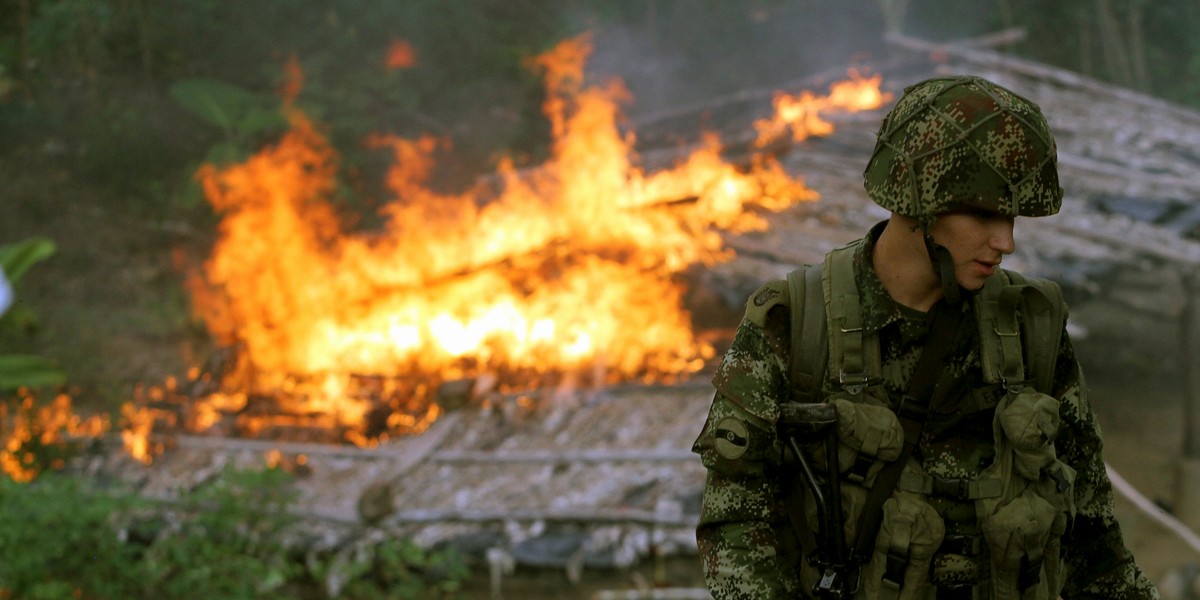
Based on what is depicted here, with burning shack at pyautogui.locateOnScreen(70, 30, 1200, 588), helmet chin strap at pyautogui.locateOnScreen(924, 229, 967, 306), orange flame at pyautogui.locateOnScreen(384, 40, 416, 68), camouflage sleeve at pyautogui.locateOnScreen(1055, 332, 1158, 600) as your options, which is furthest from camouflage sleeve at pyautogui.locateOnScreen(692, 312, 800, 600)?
orange flame at pyautogui.locateOnScreen(384, 40, 416, 68)

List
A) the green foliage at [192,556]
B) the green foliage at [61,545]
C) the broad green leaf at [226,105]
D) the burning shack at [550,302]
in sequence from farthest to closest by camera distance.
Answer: the broad green leaf at [226,105] < the burning shack at [550,302] < the green foliage at [192,556] < the green foliage at [61,545]

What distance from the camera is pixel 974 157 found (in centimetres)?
220

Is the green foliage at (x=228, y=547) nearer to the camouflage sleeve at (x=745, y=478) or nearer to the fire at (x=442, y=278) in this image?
the fire at (x=442, y=278)

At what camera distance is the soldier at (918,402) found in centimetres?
223

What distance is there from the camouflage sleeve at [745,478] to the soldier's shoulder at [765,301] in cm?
3

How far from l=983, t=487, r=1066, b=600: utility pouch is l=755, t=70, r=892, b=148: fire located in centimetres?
858

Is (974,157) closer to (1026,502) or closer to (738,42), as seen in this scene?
(1026,502)

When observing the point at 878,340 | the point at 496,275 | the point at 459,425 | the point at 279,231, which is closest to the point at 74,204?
the point at 279,231

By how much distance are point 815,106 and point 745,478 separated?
9864 millimetres

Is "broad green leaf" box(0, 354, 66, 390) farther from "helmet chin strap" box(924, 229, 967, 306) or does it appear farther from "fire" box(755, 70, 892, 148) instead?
"helmet chin strap" box(924, 229, 967, 306)

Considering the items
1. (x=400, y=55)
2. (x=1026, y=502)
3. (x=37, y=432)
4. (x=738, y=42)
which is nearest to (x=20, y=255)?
(x=37, y=432)

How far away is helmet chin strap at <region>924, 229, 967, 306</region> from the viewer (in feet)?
7.35

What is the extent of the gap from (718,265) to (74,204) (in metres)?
6.63

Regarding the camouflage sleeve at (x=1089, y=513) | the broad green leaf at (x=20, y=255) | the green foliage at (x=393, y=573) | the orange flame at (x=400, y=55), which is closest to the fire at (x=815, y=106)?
the orange flame at (x=400, y=55)
